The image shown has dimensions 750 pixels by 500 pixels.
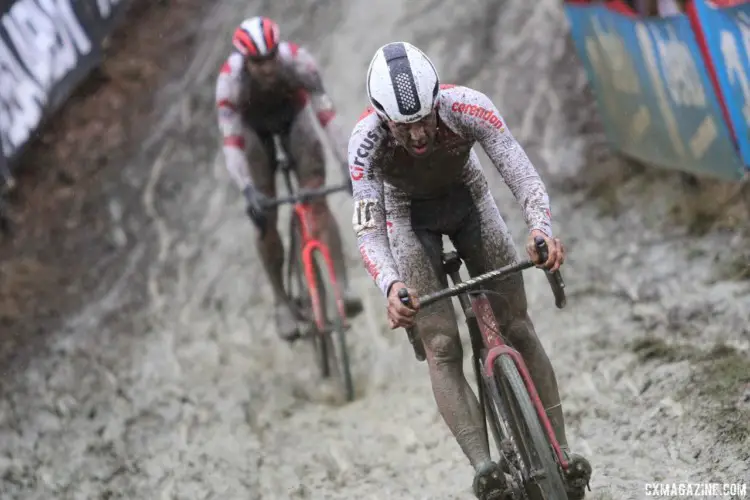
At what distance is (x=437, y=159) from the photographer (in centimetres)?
496

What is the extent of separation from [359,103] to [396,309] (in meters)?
8.55

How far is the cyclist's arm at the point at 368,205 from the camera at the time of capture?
4.84 m

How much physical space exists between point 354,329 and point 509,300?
14.6 ft

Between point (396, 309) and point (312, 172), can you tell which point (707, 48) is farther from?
point (396, 309)

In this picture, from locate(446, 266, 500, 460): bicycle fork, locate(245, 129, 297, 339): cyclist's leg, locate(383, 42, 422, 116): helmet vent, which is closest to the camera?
locate(383, 42, 422, 116): helmet vent

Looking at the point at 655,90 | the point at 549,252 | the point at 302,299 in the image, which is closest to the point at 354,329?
the point at 302,299

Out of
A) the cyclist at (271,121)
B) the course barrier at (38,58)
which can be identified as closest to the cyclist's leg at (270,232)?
the cyclist at (271,121)

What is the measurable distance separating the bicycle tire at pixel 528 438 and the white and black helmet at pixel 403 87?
47.7 inches

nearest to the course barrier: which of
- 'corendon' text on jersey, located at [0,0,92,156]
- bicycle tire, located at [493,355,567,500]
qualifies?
'corendon' text on jersey, located at [0,0,92,156]

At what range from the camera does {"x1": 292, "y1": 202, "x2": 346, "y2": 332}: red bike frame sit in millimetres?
7902

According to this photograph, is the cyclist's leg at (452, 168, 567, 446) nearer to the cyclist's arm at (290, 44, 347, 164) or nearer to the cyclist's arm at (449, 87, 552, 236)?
the cyclist's arm at (449, 87, 552, 236)

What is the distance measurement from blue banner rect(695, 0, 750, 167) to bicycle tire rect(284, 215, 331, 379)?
350cm

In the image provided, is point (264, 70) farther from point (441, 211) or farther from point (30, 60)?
point (30, 60)

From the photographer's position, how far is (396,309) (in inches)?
177
